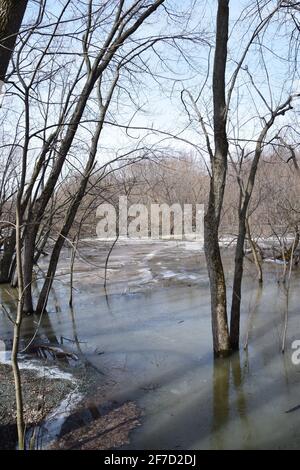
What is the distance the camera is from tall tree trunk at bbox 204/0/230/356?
5180 mm

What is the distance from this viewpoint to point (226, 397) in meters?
4.75

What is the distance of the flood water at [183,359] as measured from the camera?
403 centimetres

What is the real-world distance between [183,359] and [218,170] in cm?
247

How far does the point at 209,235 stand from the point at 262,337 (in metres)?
2.25

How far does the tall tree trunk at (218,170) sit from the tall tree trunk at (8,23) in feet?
8.91

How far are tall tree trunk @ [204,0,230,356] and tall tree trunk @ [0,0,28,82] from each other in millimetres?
2716

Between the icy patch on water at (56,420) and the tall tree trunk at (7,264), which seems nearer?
the icy patch on water at (56,420)

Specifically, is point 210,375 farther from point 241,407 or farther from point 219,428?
point 219,428

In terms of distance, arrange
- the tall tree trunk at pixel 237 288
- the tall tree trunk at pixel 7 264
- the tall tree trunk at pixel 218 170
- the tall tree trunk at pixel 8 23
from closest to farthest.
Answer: the tall tree trunk at pixel 8 23 < the tall tree trunk at pixel 218 170 < the tall tree trunk at pixel 237 288 < the tall tree trunk at pixel 7 264

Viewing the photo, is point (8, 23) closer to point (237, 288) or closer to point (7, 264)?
point (237, 288)

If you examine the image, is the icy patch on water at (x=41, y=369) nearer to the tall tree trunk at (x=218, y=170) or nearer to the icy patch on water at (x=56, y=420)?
the icy patch on water at (x=56, y=420)

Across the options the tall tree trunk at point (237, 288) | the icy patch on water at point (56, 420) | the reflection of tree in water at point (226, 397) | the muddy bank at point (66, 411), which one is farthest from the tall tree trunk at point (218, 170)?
the icy patch on water at point (56, 420)

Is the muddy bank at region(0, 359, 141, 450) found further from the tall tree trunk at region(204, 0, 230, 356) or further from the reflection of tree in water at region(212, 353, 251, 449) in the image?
the tall tree trunk at region(204, 0, 230, 356)

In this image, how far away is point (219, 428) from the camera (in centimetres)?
406
